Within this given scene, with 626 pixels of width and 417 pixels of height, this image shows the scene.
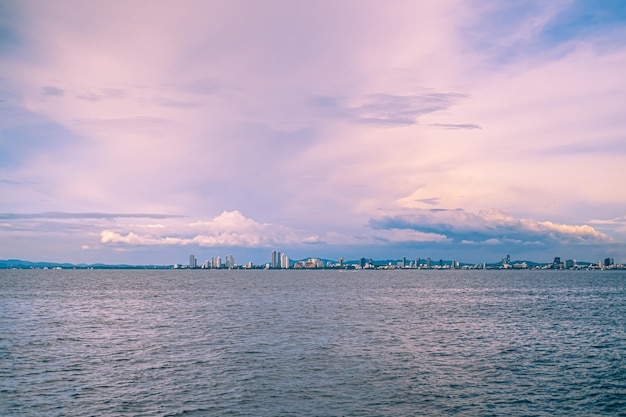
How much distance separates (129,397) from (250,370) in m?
12.6

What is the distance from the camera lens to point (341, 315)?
3784 inches

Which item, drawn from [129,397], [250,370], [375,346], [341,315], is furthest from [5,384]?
[341,315]

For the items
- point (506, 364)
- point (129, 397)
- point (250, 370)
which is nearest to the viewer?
point (129, 397)

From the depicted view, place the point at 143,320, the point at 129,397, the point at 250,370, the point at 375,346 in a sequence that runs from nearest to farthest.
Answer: the point at 129,397 < the point at 250,370 < the point at 375,346 < the point at 143,320

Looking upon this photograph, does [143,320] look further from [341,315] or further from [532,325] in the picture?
[532,325]

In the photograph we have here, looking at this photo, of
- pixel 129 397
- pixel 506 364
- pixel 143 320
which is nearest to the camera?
pixel 129 397

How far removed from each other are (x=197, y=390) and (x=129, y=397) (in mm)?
5446

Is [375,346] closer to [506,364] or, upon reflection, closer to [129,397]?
[506,364]

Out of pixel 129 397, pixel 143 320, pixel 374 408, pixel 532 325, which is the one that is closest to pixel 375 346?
pixel 374 408

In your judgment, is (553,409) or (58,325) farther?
(58,325)

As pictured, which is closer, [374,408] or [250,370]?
[374,408]

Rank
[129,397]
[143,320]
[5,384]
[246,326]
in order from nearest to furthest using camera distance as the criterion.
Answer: [129,397], [5,384], [246,326], [143,320]

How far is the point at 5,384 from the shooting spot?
4306 centimetres

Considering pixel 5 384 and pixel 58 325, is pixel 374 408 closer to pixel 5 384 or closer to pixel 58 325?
pixel 5 384
